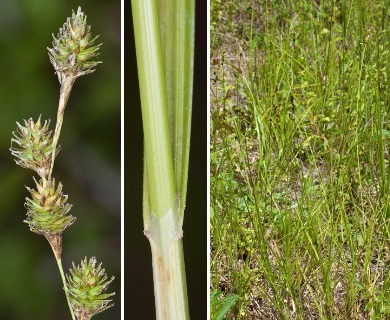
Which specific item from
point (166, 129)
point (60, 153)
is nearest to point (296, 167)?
point (166, 129)

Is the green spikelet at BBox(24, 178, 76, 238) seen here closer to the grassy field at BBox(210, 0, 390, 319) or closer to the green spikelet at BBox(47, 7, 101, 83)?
the green spikelet at BBox(47, 7, 101, 83)

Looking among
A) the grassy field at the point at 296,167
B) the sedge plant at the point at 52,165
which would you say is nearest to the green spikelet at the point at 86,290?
the sedge plant at the point at 52,165

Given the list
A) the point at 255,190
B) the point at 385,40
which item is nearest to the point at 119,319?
the point at 255,190

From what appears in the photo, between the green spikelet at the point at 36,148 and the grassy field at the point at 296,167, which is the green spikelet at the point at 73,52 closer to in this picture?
the green spikelet at the point at 36,148

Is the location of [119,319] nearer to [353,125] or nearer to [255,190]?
[255,190]

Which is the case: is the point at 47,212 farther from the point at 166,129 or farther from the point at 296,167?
the point at 296,167
